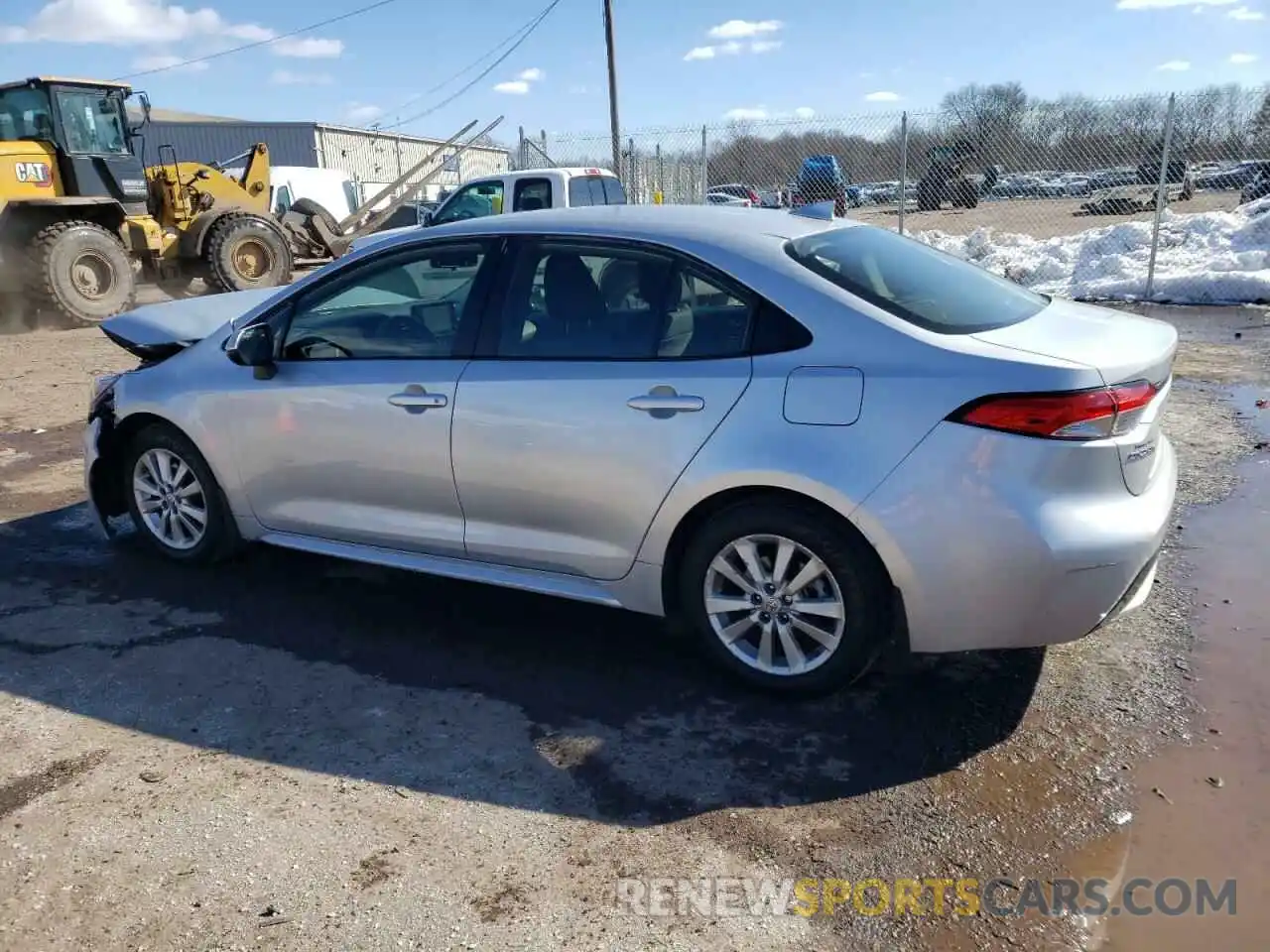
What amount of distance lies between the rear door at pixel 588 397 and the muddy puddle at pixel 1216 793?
5.70ft

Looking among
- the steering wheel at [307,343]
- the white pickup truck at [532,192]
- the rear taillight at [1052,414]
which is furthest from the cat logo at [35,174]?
the rear taillight at [1052,414]

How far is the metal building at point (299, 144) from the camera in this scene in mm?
40156

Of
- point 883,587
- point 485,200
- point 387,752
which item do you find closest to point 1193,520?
point 883,587

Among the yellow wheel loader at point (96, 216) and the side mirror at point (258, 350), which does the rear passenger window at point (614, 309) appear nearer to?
the side mirror at point (258, 350)

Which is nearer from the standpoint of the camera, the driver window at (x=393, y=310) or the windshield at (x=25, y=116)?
the driver window at (x=393, y=310)

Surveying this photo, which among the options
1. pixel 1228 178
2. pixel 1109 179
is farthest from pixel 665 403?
pixel 1228 178

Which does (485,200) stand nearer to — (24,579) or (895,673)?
(24,579)

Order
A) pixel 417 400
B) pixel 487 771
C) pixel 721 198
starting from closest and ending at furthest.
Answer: pixel 487 771
pixel 417 400
pixel 721 198

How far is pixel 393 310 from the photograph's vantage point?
4172 mm

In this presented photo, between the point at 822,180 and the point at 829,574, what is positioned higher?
the point at 822,180

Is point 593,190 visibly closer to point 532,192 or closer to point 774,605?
point 532,192

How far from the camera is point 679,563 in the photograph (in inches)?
139

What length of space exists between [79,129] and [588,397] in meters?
13.3

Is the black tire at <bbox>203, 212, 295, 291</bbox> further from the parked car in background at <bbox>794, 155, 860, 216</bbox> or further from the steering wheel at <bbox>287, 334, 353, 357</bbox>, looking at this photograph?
the steering wheel at <bbox>287, 334, 353, 357</bbox>
